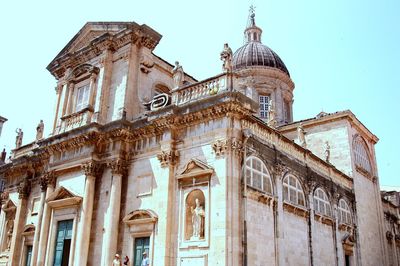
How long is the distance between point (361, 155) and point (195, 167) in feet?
47.6

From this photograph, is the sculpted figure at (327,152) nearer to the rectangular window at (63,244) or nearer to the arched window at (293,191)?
the arched window at (293,191)

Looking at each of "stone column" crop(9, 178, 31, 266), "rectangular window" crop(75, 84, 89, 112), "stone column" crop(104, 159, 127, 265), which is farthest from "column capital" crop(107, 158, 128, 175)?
"stone column" crop(9, 178, 31, 266)

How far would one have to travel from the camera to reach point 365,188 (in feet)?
83.0

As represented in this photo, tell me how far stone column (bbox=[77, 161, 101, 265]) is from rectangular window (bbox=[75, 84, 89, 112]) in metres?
3.81

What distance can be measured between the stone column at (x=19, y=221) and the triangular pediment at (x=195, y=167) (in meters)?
11.4

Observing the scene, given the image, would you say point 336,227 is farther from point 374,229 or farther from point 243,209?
point 243,209

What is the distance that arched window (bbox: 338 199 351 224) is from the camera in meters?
21.5

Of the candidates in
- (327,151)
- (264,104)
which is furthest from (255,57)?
(327,151)

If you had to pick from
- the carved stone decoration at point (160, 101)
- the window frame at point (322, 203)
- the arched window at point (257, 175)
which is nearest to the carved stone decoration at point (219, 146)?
the arched window at point (257, 175)

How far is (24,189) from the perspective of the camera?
74.9 feet

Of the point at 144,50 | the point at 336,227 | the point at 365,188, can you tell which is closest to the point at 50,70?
the point at 144,50

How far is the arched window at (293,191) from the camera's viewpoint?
682 inches

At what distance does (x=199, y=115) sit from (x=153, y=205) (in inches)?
152

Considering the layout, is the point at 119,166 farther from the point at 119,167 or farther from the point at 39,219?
the point at 39,219
